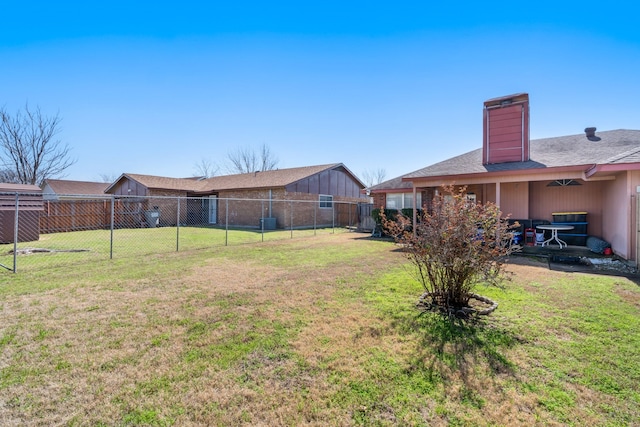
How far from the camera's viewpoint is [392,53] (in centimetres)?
1141

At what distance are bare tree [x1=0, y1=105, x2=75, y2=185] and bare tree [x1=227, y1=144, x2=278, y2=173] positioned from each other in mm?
20460

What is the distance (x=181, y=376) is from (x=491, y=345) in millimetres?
3163

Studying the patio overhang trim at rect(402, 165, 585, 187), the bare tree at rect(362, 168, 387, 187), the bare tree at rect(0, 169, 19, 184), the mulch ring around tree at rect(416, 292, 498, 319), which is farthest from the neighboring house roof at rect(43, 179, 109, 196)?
the bare tree at rect(362, 168, 387, 187)

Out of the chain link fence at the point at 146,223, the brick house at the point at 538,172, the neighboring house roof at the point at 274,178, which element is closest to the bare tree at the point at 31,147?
the chain link fence at the point at 146,223

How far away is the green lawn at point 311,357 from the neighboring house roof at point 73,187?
30378mm

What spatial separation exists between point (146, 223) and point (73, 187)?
17.5m

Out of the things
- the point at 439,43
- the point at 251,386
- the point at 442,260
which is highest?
the point at 439,43

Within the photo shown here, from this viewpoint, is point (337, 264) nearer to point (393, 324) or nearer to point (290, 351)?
point (393, 324)

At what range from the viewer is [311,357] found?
288 centimetres

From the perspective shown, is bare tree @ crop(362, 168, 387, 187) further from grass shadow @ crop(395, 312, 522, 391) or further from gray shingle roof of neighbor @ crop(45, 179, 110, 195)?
grass shadow @ crop(395, 312, 522, 391)

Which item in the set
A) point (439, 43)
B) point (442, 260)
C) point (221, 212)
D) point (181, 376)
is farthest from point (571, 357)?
point (221, 212)

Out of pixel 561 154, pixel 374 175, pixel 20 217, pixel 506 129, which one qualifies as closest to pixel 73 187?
pixel 20 217

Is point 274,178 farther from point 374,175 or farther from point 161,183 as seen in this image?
point 374,175

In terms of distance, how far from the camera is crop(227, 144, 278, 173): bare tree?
42875 millimetres
